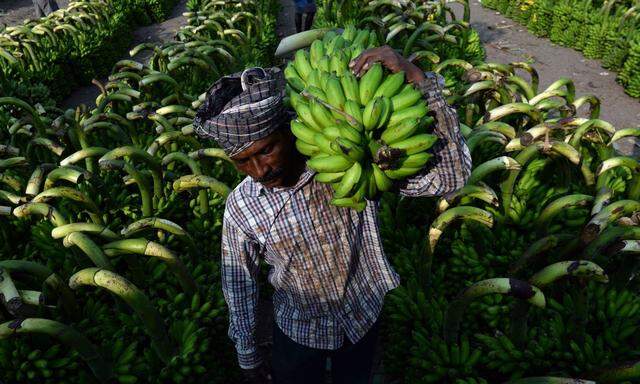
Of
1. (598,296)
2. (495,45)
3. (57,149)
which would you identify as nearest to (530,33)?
(495,45)

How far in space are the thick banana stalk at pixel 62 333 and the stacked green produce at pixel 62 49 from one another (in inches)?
211

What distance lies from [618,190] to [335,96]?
3320 millimetres

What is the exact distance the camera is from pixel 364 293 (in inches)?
89.4

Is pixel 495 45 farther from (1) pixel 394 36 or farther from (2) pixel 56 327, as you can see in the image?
(2) pixel 56 327

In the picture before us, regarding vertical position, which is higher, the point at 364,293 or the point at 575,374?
the point at 364,293

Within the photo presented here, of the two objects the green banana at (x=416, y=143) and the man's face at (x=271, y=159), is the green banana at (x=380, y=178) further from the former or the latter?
the man's face at (x=271, y=159)

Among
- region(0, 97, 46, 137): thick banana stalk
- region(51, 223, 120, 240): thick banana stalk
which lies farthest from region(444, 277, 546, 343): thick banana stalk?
region(0, 97, 46, 137): thick banana stalk

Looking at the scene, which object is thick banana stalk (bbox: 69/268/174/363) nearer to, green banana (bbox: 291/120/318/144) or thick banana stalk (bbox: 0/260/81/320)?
thick banana stalk (bbox: 0/260/81/320)

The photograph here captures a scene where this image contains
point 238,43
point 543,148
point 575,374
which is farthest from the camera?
point 238,43

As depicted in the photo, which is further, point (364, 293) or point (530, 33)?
point (530, 33)

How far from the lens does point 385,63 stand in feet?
5.71

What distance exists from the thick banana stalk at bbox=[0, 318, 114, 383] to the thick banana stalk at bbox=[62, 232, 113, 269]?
0.42m

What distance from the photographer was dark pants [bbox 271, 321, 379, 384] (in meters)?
2.36

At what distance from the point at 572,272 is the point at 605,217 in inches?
31.5
